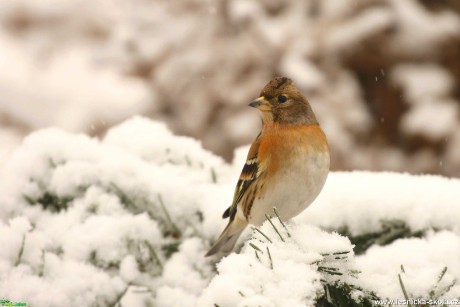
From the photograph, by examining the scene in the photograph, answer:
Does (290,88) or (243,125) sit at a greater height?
Result: (243,125)

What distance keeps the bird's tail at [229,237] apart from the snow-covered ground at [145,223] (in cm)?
4

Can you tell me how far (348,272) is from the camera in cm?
147

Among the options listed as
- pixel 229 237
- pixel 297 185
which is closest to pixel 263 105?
pixel 297 185

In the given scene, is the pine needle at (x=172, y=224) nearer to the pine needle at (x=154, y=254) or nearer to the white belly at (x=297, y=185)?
the pine needle at (x=154, y=254)

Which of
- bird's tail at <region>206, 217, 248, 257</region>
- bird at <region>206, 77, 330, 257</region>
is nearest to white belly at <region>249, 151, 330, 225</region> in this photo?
bird at <region>206, 77, 330, 257</region>

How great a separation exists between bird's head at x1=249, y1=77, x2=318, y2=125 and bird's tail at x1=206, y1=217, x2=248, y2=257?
404 millimetres

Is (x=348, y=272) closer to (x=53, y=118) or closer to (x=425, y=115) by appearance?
(x=425, y=115)

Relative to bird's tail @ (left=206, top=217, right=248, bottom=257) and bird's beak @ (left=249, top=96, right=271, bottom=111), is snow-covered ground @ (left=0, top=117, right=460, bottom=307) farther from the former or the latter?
bird's beak @ (left=249, top=96, right=271, bottom=111)

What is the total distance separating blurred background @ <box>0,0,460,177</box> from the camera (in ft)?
14.4

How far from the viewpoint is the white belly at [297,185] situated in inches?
88.8

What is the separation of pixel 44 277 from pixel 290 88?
111 cm

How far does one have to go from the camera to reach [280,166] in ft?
7.72

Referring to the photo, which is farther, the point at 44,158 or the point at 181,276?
the point at 44,158

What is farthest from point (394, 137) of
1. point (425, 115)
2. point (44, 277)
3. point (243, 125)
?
point (44, 277)
